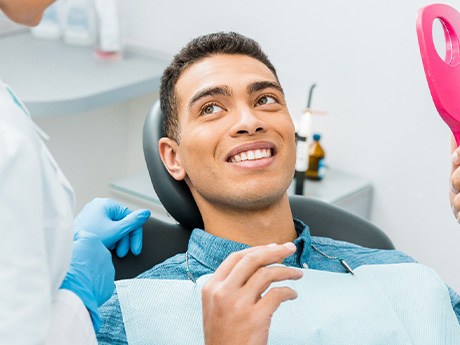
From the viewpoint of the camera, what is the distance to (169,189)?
1848 millimetres

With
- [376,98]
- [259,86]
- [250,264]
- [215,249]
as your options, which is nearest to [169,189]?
[215,249]

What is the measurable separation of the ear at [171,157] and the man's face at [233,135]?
0.04 ft

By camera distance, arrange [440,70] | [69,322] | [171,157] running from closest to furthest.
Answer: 1. [69,322]
2. [440,70]
3. [171,157]

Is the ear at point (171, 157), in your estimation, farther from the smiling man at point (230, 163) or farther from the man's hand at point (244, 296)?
the man's hand at point (244, 296)

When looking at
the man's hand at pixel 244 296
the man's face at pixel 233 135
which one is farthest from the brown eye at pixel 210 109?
the man's hand at pixel 244 296

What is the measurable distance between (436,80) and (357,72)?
1246 millimetres

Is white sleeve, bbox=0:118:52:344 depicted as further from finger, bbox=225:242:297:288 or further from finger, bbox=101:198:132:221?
finger, bbox=101:198:132:221

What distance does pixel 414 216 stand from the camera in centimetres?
279

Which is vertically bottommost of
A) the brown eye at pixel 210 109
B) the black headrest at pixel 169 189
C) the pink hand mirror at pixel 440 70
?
the black headrest at pixel 169 189

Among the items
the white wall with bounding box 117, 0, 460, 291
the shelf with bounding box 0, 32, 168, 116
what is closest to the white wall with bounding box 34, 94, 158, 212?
the shelf with bounding box 0, 32, 168, 116

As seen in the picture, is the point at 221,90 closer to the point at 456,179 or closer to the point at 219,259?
the point at 219,259

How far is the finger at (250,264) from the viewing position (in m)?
1.31

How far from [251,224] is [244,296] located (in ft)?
1.53

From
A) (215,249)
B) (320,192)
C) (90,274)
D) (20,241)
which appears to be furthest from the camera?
(320,192)
